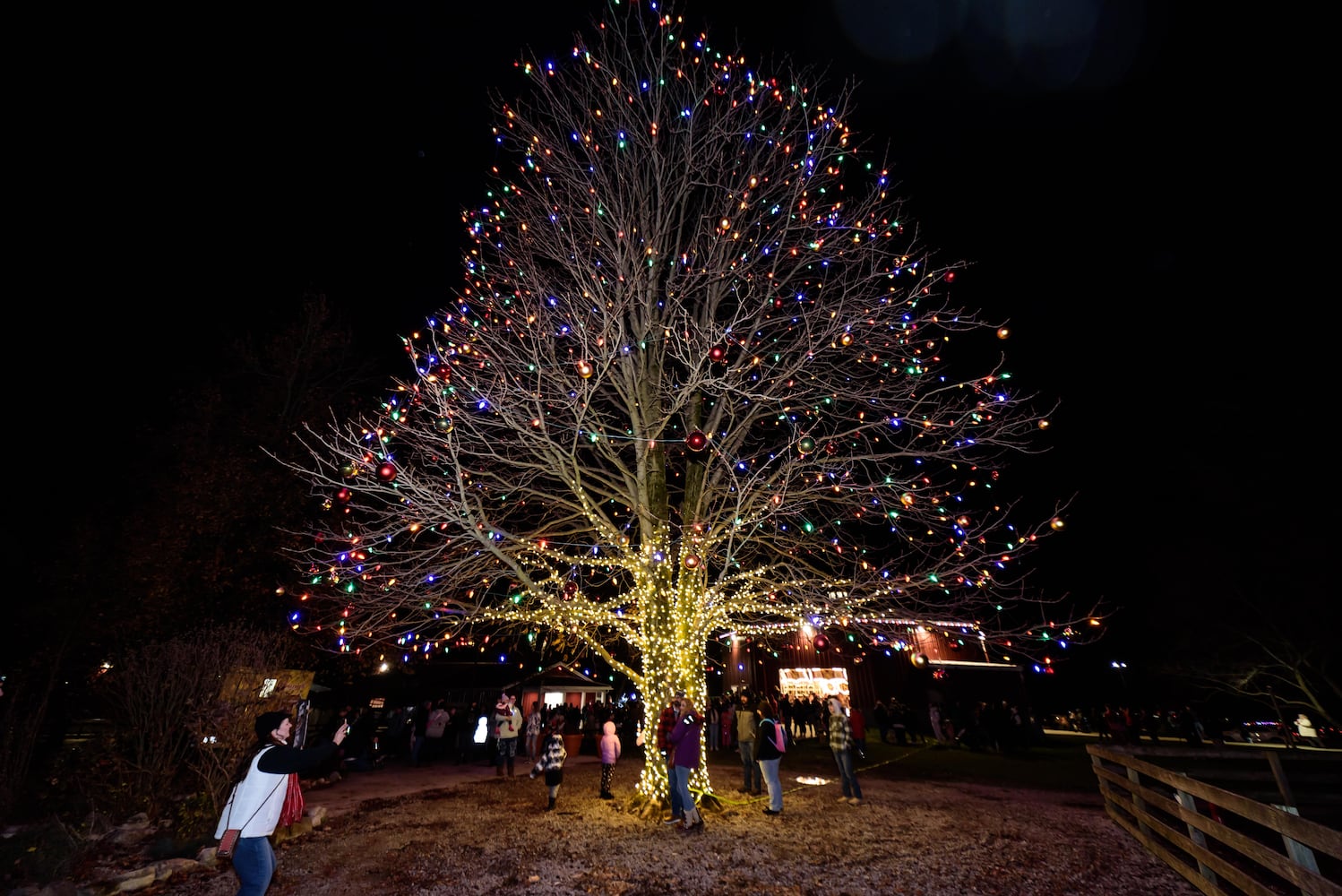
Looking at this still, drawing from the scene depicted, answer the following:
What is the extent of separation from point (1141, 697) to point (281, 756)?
47768mm

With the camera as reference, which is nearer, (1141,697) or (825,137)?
A: (825,137)

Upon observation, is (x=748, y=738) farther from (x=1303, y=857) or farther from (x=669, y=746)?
(x=1303, y=857)

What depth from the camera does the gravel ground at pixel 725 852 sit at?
553cm

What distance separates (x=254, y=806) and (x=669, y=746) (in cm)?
486

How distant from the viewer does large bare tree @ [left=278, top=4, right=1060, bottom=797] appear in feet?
28.8

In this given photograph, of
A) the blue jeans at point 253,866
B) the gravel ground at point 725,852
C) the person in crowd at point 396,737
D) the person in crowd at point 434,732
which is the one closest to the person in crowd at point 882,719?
the gravel ground at point 725,852

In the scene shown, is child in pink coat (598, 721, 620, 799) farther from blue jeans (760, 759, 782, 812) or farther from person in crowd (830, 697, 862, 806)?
person in crowd (830, 697, 862, 806)

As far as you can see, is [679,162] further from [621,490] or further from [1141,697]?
[1141,697]

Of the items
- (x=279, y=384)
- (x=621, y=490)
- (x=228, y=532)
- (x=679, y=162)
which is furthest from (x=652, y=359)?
(x=279, y=384)

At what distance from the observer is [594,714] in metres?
21.0

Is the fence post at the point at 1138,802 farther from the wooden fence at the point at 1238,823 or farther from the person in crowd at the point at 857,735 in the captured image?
the person in crowd at the point at 857,735

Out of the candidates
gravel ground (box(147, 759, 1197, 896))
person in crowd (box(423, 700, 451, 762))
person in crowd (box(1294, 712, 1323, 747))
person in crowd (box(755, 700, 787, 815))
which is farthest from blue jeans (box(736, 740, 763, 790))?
person in crowd (box(1294, 712, 1323, 747))

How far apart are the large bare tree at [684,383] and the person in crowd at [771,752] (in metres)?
1.02

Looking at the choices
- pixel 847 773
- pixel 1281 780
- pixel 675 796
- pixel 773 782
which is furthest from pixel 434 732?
pixel 1281 780
